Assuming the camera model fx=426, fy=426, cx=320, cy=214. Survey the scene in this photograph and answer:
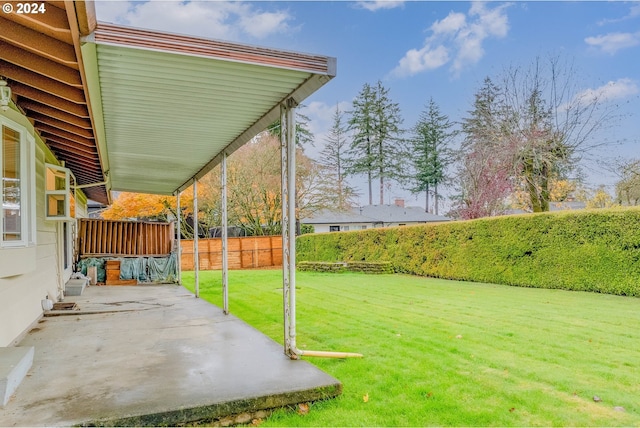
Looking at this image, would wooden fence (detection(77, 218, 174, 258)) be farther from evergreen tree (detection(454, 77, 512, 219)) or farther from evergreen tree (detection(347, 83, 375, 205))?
evergreen tree (detection(347, 83, 375, 205))

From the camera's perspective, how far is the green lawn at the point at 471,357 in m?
3.09

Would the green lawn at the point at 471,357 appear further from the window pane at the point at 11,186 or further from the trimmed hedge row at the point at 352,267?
the trimmed hedge row at the point at 352,267

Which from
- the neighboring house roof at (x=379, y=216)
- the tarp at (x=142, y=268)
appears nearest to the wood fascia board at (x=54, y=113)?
the tarp at (x=142, y=268)

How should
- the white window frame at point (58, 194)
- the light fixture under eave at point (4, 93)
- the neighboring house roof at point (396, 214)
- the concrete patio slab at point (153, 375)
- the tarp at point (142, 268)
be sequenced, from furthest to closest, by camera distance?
the neighboring house roof at point (396, 214) → the tarp at point (142, 268) → the white window frame at point (58, 194) → the light fixture under eave at point (4, 93) → the concrete patio slab at point (153, 375)

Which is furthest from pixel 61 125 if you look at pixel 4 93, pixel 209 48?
pixel 209 48

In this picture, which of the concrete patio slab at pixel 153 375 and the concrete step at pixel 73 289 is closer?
the concrete patio slab at pixel 153 375

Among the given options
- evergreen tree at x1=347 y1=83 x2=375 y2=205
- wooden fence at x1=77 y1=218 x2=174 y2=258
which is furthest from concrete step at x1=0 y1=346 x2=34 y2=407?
evergreen tree at x1=347 y1=83 x2=375 y2=205

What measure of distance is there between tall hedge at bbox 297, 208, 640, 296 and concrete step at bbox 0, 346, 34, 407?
10.6 meters

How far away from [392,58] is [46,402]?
96.5 ft

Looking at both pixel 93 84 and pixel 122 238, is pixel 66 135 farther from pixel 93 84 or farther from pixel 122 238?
pixel 122 238

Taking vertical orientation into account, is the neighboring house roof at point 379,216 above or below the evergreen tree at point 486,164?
below

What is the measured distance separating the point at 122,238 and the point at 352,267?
8.30 meters

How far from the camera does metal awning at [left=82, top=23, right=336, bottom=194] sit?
298cm

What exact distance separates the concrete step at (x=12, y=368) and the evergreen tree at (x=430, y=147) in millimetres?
32878
